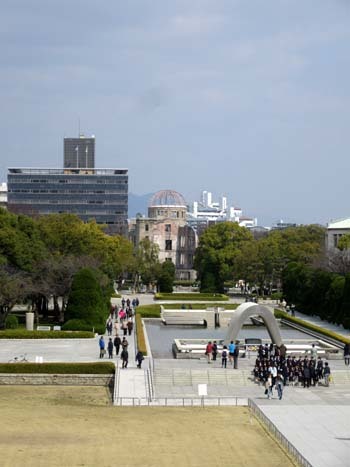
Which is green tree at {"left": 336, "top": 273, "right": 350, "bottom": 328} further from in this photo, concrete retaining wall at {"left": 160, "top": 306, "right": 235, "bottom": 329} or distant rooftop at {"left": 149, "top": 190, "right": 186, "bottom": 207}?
distant rooftop at {"left": 149, "top": 190, "right": 186, "bottom": 207}

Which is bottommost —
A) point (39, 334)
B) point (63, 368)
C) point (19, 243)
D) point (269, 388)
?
point (269, 388)

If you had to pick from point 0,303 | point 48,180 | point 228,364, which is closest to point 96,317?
point 0,303

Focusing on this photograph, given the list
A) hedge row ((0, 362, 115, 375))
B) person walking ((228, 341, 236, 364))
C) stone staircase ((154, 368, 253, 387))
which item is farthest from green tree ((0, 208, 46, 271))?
stone staircase ((154, 368, 253, 387))

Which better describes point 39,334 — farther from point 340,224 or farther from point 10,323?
point 340,224

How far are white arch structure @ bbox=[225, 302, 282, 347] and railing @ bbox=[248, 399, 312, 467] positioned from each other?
12.8m

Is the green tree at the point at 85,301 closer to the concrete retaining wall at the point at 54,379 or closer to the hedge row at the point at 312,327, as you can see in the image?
the hedge row at the point at 312,327

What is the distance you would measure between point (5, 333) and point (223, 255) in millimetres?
56433

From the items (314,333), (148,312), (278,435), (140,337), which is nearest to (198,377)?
(278,435)

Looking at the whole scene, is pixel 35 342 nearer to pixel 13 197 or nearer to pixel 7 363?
pixel 7 363

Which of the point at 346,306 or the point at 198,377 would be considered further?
the point at 346,306

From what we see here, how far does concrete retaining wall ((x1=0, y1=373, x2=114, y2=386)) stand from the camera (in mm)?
39156

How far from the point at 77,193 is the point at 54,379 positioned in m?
130

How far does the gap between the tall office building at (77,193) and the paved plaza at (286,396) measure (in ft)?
378

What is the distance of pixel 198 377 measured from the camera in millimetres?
38594
